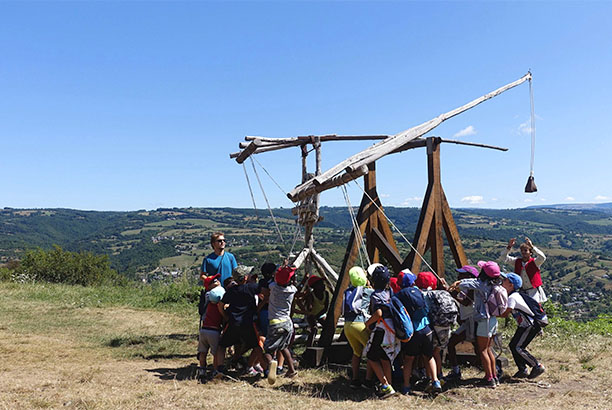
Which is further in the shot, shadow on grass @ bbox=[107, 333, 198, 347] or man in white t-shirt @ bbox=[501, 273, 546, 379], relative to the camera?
shadow on grass @ bbox=[107, 333, 198, 347]

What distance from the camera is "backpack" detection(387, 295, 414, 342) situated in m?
4.97

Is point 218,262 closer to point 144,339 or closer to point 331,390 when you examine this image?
point 331,390

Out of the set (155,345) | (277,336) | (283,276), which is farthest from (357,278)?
(155,345)

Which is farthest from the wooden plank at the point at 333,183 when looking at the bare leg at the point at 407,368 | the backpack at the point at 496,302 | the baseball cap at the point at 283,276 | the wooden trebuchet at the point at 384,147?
the bare leg at the point at 407,368

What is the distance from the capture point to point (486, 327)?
206 inches

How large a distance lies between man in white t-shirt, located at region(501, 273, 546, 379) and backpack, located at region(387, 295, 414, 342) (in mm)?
1458

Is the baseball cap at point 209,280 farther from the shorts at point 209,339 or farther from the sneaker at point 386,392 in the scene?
the sneaker at point 386,392

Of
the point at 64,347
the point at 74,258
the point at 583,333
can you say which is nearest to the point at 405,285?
the point at 583,333

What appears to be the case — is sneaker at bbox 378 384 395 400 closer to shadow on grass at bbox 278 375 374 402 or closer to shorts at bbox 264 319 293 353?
shadow on grass at bbox 278 375 374 402

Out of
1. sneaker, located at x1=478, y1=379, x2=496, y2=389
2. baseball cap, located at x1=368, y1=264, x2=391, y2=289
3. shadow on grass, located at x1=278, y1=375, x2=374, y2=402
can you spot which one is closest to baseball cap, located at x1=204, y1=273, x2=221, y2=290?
shadow on grass, located at x1=278, y1=375, x2=374, y2=402

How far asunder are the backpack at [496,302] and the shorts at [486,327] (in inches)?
3.4

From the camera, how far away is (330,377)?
5.92 m

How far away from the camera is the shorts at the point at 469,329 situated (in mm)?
5438

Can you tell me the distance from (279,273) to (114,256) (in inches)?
3575
